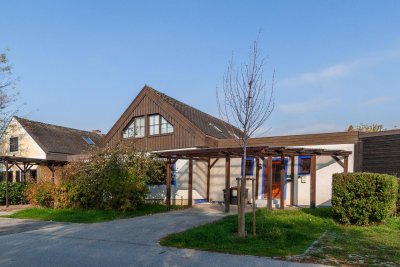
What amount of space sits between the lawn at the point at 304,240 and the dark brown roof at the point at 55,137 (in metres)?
21.7

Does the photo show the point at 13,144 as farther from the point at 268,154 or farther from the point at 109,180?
the point at 268,154

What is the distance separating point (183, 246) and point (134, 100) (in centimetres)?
1591

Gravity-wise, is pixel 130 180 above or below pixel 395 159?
below

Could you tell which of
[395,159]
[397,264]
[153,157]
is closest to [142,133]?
[153,157]

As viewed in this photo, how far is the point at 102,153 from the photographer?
17.1m

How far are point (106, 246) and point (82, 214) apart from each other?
21.0 ft

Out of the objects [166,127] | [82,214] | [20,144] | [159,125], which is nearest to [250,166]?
[166,127]

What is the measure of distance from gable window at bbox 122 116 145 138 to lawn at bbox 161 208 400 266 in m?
12.4

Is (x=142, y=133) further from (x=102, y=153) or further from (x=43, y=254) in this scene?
(x=43, y=254)

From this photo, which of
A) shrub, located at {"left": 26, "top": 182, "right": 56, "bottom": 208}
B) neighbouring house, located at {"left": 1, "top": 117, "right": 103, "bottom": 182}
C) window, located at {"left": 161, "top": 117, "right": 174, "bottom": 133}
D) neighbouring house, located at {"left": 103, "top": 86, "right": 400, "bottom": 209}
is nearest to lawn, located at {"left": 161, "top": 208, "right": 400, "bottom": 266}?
neighbouring house, located at {"left": 103, "top": 86, "right": 400, "bottom": 209}

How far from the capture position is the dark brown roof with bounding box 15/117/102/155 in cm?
3105

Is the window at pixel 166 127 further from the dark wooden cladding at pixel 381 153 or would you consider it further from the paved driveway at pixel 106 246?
the dark wooden cladding at pixel 381 153

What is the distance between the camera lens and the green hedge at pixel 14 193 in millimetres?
23172

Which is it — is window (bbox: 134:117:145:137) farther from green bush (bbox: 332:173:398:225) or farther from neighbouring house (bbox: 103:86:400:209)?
green bush (bbox: 332:173:398:225)
